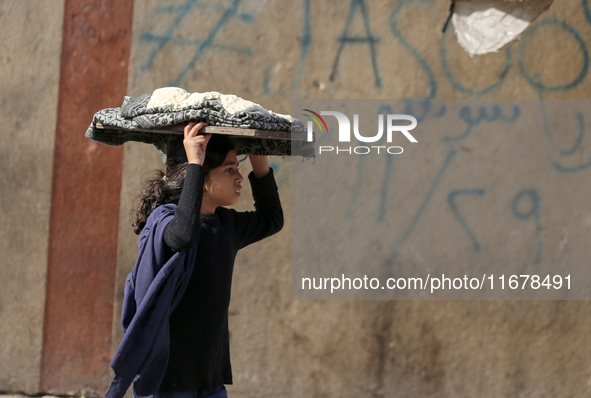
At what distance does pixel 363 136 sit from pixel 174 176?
1.94 m

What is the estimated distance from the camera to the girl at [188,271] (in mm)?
2439

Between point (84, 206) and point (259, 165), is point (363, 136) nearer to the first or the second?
point (259, 165)

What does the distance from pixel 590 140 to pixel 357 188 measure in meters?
1.39

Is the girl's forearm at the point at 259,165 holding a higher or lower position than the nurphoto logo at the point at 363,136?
lower

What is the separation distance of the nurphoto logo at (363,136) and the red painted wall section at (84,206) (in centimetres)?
127

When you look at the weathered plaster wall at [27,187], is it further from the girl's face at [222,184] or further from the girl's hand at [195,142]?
the girl's hand at [195,142]

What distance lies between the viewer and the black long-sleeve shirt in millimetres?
2424

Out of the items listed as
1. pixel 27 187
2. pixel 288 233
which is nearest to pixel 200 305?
pixel 288 233

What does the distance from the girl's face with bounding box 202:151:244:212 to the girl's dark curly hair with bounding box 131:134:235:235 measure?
21 mm

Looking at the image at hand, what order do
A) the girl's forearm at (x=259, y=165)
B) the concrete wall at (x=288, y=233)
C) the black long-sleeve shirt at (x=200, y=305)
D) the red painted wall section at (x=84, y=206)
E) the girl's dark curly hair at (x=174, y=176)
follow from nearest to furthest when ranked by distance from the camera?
the black long-sleeve shirt at (x=200, y=305)
the girl's dark curly hair at (x=174, y=176)
the girl's forearm at (x=259, y=165)
the concrete wall at (x=288, y=233)
the red painted wall section at (x=84, y=206)

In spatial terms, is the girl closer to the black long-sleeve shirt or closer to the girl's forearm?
the black long-sleeve shirt

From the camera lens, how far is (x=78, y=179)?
459 cm

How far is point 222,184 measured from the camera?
2.70 metres

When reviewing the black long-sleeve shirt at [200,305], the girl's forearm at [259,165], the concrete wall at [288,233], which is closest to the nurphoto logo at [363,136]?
the concrete wall at [288,233]
